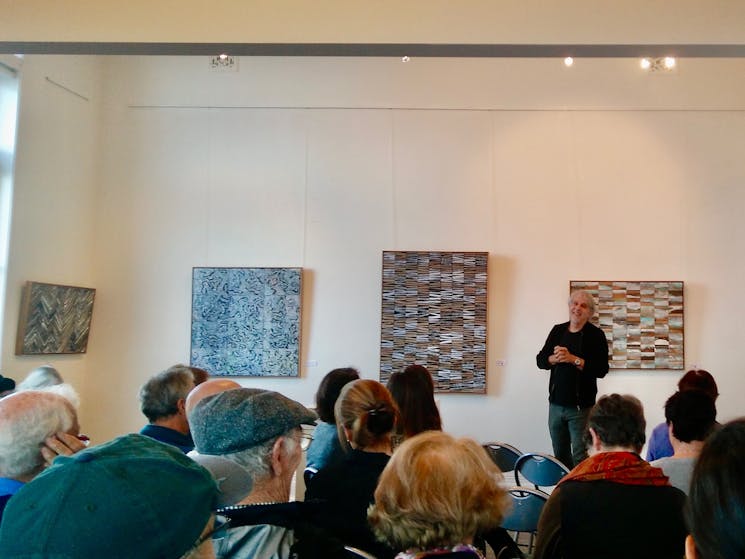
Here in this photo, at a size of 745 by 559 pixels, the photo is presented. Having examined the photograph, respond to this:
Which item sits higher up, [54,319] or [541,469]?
[54,319]

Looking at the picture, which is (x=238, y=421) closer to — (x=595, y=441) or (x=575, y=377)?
(x=595, y=441)

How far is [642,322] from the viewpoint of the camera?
692 cm

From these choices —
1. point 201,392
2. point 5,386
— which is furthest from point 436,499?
point 5,386

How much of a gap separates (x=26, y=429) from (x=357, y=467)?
1.09 meters

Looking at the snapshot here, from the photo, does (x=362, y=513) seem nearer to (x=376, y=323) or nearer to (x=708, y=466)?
(x=708, y=466)

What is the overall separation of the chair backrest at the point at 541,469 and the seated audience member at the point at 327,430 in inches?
44.5

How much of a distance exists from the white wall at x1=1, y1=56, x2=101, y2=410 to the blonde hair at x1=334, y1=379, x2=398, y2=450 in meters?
4.34

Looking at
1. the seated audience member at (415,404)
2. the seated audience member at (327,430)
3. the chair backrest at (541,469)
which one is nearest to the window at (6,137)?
the seated audience member at (327,430)

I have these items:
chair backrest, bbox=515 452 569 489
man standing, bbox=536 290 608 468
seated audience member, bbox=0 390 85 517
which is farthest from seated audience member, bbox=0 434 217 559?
man standing, bbox=536 290 608 468

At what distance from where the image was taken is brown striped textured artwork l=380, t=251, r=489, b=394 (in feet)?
22.7

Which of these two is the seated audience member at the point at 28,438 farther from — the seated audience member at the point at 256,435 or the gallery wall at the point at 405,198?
the gallery wall at the point at 405,198

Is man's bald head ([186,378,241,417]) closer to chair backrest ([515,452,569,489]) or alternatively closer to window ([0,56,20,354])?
chair backrest ([515,452,569,489])

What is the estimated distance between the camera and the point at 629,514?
2152mm

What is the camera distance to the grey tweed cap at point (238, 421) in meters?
1.75
